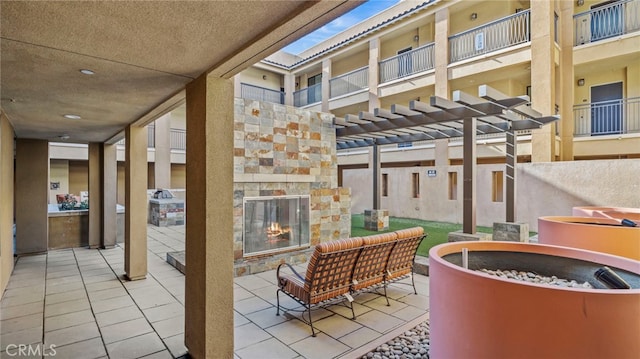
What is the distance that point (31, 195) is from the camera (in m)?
6.89

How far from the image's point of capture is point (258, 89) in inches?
701

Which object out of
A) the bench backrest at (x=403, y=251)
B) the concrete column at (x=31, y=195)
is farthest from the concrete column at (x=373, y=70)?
the concrete column at (x=31, y=195)

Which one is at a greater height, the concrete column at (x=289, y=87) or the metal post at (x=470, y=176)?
the concrete column at (x=289, y=87)

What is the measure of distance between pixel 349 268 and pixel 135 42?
10.3 feet

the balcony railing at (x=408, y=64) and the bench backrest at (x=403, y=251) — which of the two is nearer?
the bench backrest at (x=403, y=251)

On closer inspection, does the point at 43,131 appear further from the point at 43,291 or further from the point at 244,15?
the point at 244,15

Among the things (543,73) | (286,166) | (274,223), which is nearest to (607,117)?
(543,73)

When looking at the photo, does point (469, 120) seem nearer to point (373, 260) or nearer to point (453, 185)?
point (373, 260)

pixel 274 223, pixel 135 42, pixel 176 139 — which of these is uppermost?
pixel 176 139

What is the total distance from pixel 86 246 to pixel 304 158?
588 centimetres

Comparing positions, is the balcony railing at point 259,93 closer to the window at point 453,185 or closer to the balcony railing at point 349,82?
the balcony railing at point 349,82

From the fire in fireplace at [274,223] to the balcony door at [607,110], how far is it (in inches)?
401

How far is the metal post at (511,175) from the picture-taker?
7510 millimetres

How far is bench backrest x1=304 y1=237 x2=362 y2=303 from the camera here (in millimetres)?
3520
